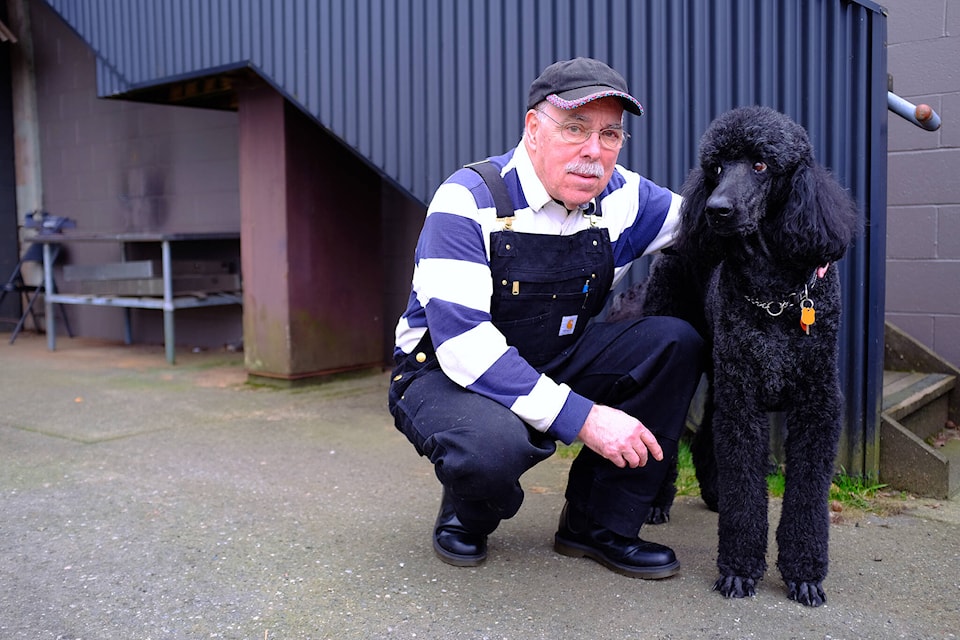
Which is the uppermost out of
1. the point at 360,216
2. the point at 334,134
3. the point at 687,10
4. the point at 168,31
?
the point at 168,31

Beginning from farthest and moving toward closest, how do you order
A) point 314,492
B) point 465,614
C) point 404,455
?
1. point 404,455
2. point 314,492
3. point 465,614

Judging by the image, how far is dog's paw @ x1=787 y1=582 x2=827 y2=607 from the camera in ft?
7.77

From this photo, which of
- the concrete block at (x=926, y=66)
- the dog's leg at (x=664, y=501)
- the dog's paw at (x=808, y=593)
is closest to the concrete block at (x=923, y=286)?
the concrete block at (x=926, y=66)

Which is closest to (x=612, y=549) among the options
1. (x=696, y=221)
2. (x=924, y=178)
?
(x=696, y=221)

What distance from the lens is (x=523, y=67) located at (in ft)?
13.5

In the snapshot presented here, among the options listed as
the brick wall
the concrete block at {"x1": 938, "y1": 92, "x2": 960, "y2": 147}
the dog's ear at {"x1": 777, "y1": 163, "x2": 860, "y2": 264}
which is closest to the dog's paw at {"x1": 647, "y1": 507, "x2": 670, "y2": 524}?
the dog's ear at {"x1": 777, "y1": 163, "x2": 860, "y2": 264}

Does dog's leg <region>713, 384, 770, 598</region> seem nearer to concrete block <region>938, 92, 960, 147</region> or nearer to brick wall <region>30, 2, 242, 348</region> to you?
concrete block <region>938, 92, 960, 147</region>

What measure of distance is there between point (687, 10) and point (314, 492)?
8.02 ft

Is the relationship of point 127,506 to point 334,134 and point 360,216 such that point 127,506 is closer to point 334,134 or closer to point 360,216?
point 334,134

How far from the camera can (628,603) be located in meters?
2.43

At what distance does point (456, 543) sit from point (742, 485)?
0.88 metres

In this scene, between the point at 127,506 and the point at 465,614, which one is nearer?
the point at 465,614

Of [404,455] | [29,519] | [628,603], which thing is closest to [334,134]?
[404,455]

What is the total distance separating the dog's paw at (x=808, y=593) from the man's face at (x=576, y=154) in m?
1.21
